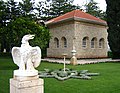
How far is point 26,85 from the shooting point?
17.0 feet

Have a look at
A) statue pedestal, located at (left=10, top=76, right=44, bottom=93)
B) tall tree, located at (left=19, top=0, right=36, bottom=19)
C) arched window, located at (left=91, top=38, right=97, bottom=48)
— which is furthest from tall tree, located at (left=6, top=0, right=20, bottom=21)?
statue pedestal, located at (left=10, top=76, right=44, bottom=93)

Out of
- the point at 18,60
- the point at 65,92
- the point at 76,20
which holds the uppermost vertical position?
the point at 76,20

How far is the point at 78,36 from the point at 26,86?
58.2 feet

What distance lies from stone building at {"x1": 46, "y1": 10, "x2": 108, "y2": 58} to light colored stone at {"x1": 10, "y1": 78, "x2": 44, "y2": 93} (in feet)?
55.1

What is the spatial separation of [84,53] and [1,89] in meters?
16.5

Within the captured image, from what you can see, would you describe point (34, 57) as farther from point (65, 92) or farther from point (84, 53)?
point (84, 53)

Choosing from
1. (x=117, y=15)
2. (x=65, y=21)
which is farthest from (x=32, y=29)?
(x=117, y=15)

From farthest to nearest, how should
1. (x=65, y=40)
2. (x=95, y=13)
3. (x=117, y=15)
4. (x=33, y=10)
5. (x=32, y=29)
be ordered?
1. (x=95, y=13)
2. (x=33, y=10)
3. (x=65, y=40)
4. (x=117, y=15)
5. (x=32, y=29)

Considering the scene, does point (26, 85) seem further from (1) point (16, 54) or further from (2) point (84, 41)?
(2) point (84, 41)

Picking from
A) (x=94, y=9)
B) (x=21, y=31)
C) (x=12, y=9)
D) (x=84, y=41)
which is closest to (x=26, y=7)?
(x=12, y=9)

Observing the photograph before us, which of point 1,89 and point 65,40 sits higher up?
point 65,40

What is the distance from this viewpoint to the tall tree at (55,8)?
116 ft

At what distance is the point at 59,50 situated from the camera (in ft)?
81.5

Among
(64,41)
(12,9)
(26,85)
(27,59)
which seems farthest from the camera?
(12,9)
